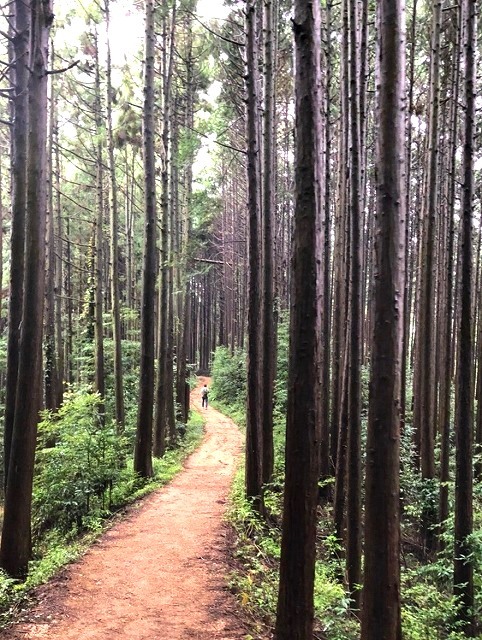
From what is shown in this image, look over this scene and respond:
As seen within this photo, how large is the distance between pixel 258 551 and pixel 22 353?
455cm

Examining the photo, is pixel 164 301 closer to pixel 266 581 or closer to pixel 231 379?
pixel 266 581

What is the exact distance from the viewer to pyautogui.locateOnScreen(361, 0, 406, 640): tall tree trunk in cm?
380

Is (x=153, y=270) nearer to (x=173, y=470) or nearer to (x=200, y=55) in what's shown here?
(x=173, y=470)

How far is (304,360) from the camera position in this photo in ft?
13.5

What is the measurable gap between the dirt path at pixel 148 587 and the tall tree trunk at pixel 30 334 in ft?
2.69

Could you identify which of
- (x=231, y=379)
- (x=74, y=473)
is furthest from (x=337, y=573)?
(x=231, y=379)

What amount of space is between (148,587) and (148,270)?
689 cm

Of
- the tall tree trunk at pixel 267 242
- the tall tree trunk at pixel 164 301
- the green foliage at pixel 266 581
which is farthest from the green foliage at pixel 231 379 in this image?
the green foliage at pixel 266 581

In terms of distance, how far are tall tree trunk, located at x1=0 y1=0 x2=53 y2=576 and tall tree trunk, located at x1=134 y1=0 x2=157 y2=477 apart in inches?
186

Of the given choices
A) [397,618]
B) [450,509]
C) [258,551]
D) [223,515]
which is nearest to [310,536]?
[397,618]

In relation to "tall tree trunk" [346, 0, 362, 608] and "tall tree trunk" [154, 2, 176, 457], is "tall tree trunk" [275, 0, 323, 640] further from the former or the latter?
"tall tree trunk" [154, 2, 176, 457]

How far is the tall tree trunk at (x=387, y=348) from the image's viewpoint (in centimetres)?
380

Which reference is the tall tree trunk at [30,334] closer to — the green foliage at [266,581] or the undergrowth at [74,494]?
the undergrowth at [74,494]

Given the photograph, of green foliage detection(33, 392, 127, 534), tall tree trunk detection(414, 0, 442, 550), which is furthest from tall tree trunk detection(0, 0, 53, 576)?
tall tree trunk detection(414, 0, 442, 550)
